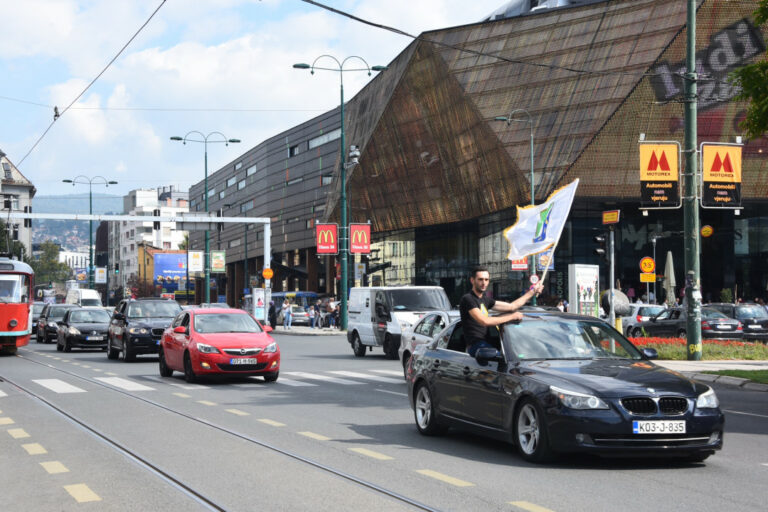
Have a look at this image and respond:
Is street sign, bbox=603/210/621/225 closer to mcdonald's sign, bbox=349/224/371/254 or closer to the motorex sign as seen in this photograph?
mcdonald's sign, bbox=349/224/371/254

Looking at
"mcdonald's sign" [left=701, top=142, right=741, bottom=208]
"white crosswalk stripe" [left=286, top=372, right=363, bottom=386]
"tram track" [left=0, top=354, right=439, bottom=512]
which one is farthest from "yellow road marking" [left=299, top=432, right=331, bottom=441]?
"mcdonald's sign" [left=701, top=142, right=741, bottom=208]

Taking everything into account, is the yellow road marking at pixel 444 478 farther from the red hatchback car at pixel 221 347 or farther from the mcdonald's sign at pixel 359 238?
the mcdonald's sign at pixel 359 238

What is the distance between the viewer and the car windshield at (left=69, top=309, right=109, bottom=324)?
116 feet

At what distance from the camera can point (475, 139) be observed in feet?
188

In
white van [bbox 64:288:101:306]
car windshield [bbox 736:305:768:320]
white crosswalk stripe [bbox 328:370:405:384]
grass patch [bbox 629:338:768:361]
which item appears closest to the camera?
white crosswalk stripe [bbox 328:370:405:384]

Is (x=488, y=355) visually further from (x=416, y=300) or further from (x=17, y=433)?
(x=416, y=300)

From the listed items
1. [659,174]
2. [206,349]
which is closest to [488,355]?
[206,349]

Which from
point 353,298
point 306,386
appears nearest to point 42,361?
point 353,298

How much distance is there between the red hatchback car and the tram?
11.8 metres

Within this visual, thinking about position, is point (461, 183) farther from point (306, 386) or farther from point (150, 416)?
point (150, 416)

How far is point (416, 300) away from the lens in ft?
94.8

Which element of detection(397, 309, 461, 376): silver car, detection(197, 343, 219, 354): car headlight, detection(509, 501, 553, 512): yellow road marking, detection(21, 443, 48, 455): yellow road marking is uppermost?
detection(397, 309, 461, 376): silver car

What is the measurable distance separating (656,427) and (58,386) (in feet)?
45.1

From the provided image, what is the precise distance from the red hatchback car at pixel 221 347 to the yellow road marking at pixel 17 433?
7.23 m
